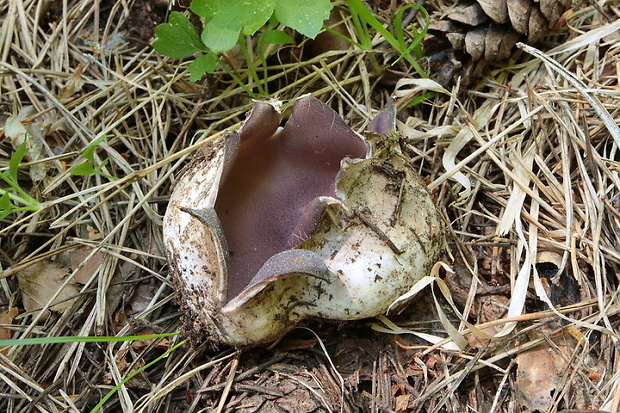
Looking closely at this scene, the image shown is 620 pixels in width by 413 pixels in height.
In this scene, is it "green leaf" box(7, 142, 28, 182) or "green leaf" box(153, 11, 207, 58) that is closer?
"green leaf" box(7, 142, 28, 182)

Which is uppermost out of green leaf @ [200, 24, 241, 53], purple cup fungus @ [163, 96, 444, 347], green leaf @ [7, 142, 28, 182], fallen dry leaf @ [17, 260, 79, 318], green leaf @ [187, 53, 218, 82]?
green leaf @ [200, 24, 241, 53]

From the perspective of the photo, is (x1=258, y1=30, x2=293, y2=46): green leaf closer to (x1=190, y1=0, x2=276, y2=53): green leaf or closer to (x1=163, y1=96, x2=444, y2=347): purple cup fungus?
(x1=190, y1=0, x2=276, y2=53): green leaf

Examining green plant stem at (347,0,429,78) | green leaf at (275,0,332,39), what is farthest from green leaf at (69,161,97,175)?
green plant stem at (347,0,429,78)

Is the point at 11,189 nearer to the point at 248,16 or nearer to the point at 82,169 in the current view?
the point at 82,169

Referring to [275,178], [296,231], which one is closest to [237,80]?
[275,178]

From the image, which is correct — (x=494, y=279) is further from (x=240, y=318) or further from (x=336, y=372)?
(x=240, y=318)

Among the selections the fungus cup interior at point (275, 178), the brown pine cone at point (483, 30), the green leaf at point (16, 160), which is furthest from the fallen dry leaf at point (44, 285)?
the brown pine cone at point (483, 30)
